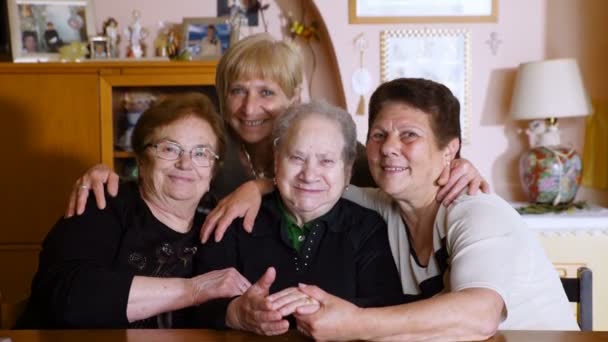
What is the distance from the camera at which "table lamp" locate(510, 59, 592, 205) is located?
10.9ft

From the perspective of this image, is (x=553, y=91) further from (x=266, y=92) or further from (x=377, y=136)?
(x=377, y=136)

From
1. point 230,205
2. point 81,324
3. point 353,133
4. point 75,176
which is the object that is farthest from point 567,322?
point 75,176

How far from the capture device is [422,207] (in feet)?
5.75

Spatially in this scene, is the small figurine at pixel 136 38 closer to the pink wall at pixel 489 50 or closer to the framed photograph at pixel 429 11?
the pink wall at pixel 489 50

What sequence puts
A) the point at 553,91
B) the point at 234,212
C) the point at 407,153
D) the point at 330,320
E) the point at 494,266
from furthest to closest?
the point at 553,91
the point at 234,212
the point at 407,153
the point at 494,266
the point at 330,320

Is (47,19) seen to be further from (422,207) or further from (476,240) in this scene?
(476,240)

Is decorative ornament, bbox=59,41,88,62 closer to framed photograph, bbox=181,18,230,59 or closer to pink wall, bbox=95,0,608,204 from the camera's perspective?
Answer: pink wall, bbox=95,0,608,204

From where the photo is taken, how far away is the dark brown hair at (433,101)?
5.59 ft

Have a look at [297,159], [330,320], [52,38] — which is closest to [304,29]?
[52,38]

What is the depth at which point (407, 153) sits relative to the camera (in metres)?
1.68

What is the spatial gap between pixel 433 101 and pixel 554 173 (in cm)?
188

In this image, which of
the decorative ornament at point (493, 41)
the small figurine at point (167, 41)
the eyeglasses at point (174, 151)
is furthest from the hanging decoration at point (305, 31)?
the eyeglasses at point (174, 151)

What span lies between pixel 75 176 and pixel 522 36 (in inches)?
96.0

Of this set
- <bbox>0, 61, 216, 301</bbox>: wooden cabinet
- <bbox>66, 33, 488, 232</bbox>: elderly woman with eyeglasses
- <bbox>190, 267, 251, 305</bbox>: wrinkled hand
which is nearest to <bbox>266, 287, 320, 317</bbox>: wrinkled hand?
<bbox>190, 267, 251, 305</bbox>: wrinkled hand
